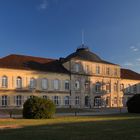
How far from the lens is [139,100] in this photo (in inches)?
1682

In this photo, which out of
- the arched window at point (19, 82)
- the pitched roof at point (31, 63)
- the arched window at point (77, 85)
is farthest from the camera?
the arched window at point (77, 85)

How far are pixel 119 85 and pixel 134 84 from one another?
7332 millimetres

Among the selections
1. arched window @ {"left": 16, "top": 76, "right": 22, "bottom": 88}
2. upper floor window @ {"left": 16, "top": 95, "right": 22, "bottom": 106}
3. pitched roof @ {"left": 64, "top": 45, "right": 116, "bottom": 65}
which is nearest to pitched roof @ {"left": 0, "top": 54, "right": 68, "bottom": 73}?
arched window @ {"left": 16, "top": 76, "right": 22, "bottom": 88}

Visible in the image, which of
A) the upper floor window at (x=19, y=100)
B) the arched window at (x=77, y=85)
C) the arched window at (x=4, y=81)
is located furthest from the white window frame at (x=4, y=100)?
the arched window at (x=77, y=85)

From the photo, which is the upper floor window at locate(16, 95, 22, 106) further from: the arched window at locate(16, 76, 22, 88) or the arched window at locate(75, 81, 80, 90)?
the arched window at locate(75, 81, 80, 90)

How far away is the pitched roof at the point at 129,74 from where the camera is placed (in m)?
81.9

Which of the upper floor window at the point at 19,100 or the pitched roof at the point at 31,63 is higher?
the pitched roof at the point at 31,63

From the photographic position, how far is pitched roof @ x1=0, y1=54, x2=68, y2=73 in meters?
60.8

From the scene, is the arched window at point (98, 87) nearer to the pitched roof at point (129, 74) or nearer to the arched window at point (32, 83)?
the pitched roof at point (129, 74)

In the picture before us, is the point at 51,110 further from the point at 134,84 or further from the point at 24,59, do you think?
the point at 134,84

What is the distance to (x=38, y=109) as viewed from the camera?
30.5 metres

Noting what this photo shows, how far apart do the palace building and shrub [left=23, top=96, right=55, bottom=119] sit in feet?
92.0

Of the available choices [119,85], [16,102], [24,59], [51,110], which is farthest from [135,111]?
[119,85]

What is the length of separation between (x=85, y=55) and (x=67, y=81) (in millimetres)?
7765
